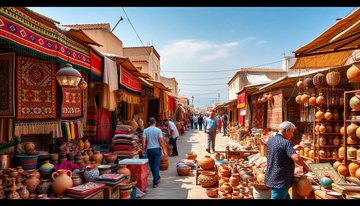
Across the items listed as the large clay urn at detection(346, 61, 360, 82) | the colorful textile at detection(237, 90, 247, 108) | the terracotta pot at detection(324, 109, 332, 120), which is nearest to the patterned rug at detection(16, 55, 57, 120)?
the large clay urn at detection(346, 61, 360, 82)

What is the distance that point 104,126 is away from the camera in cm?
657

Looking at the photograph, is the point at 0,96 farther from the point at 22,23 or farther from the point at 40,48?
the point at 22,23

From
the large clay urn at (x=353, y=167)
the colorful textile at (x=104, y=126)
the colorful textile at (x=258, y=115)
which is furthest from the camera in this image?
the colorful textile at (x=258, y=115)

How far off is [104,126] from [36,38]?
379 centimetres

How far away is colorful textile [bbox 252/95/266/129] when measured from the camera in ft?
35.4

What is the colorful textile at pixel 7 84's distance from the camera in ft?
11.0

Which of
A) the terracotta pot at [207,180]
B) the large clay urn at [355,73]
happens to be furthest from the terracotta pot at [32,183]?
the large clay urn at [355,73]

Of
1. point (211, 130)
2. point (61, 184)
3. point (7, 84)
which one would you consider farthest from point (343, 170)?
point (7, 84)

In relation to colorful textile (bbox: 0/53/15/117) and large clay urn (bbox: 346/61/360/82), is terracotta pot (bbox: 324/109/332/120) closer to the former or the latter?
large clay urn (bbox: 346/61/360/82)

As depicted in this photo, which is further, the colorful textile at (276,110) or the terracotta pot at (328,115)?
the colorful textile at (276,110)

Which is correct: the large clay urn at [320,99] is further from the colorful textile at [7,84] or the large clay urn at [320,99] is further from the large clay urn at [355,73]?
the colorful textile at [7,84]

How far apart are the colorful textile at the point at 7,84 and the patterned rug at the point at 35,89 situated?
0.08 m
